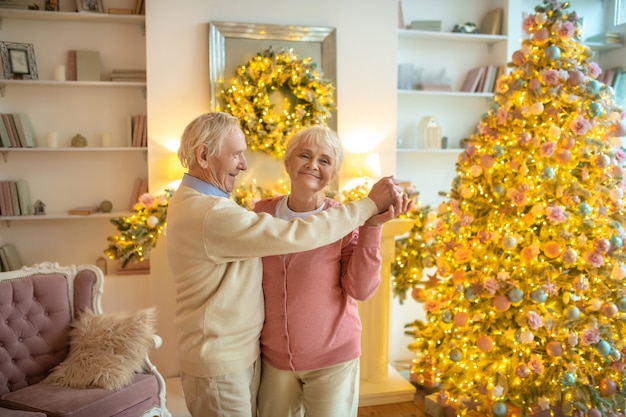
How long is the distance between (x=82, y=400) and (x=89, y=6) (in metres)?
2.83

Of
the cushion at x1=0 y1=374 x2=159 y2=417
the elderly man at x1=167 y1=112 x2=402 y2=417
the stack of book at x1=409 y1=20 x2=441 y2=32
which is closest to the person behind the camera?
the elderly man at x1=167 y1=112 x2=402 y2=417

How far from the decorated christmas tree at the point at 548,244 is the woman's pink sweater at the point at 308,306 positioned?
4.73 ft

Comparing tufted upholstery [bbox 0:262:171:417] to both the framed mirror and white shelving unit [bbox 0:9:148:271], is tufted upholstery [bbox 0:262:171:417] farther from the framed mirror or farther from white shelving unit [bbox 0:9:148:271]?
the framed mirror

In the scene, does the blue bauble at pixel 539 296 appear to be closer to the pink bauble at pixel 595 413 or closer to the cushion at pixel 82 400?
the pink bauble at pixel 595 413

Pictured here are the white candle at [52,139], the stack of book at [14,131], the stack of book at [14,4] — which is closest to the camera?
the stack of book at [14,4]

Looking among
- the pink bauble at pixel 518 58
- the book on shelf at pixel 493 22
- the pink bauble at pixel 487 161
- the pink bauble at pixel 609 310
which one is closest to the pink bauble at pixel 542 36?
the pink bauble at pixel 518 58

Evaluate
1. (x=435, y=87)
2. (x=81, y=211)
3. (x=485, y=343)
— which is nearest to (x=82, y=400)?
(x=81, y=211)

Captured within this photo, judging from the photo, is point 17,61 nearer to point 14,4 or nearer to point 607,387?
point 14,4

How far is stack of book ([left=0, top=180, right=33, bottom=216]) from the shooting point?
12.8ft

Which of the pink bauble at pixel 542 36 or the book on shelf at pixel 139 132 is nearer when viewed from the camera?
the pink bauble at pixel 542 36

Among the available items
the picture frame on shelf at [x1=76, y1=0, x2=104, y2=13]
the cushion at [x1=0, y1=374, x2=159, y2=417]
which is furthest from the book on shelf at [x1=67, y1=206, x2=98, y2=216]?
the cushion at [x1=0, y1=374, x2=159, y2=417]

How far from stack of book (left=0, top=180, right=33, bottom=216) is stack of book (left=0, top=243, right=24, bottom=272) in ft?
0.87

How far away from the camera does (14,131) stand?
153 inches

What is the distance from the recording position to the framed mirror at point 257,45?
12.9 ft
